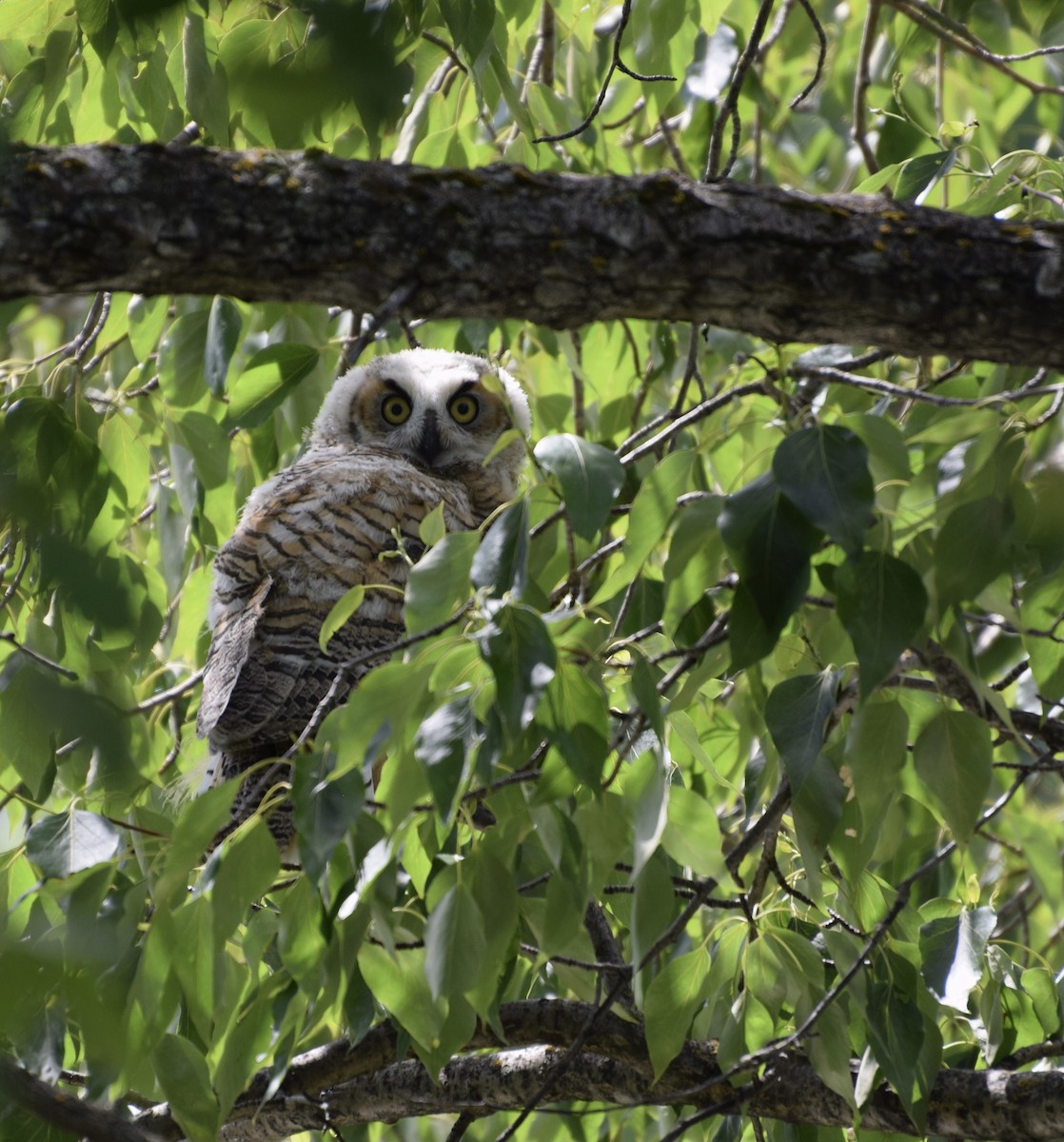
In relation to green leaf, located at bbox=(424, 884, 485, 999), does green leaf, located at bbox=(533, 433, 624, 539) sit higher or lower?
higher

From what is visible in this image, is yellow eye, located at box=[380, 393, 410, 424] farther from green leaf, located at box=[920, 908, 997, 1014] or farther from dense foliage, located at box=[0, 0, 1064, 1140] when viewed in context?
green leaf, located at box=[920, 908, 997, 1014]

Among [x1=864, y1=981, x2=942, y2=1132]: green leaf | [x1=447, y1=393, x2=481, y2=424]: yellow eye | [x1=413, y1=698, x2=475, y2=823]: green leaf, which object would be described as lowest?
[x1=447, y1=393, x2=481, y2=424]: yellow eye

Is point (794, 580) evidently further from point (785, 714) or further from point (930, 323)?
point (930, 323)

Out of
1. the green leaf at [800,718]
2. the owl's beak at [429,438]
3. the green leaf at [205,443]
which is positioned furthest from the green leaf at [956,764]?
the owl's beak at [429,438]

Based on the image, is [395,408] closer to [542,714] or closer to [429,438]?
[429,438]

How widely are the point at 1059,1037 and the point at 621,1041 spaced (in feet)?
2.16

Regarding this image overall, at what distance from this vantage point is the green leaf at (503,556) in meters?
1.22

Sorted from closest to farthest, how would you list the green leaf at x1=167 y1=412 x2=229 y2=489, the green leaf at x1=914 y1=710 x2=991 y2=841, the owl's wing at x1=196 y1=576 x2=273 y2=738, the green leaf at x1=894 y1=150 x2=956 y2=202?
the green leaf at x1=914 y1=710 x2=991 y2=841 → the green leaf at x1=894 y1=150 x2=956 y2=202 → the green leaf at x1=167 y1=412 x2=229 y2=489 → the owl's wing at x1=196 y1=576 x2=273 y2=738

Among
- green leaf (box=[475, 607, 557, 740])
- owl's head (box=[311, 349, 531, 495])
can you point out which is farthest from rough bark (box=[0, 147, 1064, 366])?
owl's head (box=[311, 349, 531, 495])

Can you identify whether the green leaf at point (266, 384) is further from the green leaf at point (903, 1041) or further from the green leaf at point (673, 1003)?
the green leaf at point (903, 1041)

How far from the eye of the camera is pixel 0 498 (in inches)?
31.2

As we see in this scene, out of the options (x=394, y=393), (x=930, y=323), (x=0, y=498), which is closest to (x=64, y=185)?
(x=0, y=498)

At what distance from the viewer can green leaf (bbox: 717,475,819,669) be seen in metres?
1.17

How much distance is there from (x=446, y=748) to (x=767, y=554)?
34 cm
